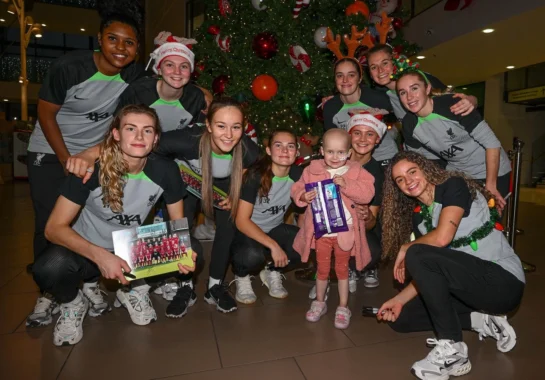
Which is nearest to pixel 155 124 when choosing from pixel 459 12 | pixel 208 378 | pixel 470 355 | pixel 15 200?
pixel 208 378

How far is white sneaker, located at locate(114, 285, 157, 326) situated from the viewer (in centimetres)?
256

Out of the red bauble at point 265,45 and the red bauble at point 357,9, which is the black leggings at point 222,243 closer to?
the red bauble at point 265,45

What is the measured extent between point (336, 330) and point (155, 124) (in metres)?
1.71

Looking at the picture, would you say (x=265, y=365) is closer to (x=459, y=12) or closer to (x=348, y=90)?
(x=348, y=90)

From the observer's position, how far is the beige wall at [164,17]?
350 inches

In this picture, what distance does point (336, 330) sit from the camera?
2.48 meters

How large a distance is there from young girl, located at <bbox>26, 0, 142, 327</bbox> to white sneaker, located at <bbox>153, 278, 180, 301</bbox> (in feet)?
1.58

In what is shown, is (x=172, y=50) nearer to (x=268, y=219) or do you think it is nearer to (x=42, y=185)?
(x=42, y=185)

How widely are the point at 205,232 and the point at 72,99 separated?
2969 millimetres

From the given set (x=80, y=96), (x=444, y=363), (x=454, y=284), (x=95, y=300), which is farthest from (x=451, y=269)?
(x=80, y=96)

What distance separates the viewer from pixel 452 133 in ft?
9.04

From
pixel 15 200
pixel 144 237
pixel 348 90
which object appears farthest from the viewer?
pixel 15 200

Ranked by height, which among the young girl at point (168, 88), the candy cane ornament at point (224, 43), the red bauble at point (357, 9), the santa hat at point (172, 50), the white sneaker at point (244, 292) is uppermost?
the red bauble at point (357, 9)

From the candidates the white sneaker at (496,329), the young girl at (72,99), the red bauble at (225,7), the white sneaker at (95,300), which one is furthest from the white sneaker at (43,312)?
the red bauble at (225,7)
